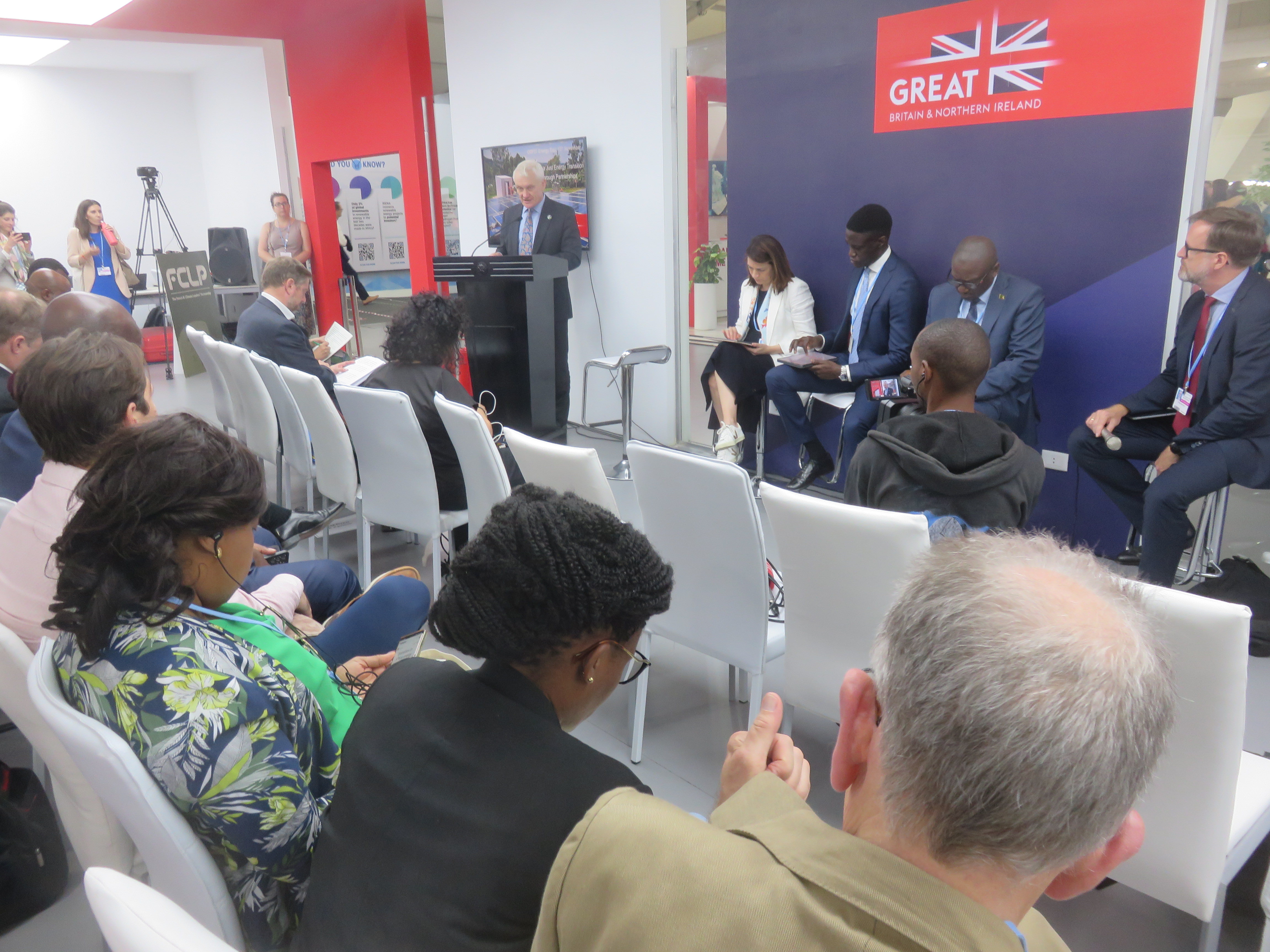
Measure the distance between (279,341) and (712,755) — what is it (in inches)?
128

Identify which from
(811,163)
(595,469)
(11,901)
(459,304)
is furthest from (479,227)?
(11,901)

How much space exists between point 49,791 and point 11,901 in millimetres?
374

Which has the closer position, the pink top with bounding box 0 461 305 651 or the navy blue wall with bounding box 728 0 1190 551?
the pink top with bounding box 0 461 305 651

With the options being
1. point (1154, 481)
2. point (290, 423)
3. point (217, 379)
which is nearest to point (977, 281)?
point (1154, 481)

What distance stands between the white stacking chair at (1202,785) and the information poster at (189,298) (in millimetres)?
7924

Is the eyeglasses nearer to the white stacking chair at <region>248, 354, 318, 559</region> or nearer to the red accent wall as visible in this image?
the white stacking chair at <region>248, 354, 318, 559</region>

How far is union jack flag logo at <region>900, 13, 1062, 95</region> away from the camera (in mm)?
3723

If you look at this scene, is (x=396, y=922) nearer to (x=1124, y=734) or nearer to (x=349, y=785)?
(x=349, y=785)

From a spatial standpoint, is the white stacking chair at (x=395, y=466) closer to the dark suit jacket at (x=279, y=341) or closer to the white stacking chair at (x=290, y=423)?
the white stacking chair at (x=290, y=423)

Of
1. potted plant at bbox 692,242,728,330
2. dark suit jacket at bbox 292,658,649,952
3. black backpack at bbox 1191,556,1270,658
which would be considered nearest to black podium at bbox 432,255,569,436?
potted plant at bbox 692,242,728,330

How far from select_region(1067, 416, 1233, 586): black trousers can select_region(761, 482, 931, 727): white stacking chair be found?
1.92m

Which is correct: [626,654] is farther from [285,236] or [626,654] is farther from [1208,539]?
[285,236]

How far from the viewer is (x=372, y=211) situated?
11422 millimetres

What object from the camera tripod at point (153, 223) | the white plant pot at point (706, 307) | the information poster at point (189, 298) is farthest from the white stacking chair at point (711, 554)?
the camera tripod at point (153, 223)
